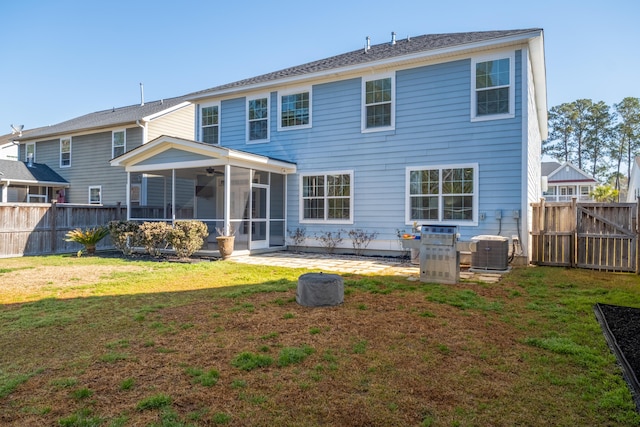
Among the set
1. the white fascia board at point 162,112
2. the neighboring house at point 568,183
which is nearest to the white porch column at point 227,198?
the white fascia board at point 162,112

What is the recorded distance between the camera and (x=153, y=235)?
10.5 metres

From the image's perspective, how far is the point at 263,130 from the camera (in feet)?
42.7

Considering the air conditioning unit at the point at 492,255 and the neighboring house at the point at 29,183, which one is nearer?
the air conditioning unit at the point at 492,255

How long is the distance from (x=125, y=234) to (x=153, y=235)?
3.42 feet

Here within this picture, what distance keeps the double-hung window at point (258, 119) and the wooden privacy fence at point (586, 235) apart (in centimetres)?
841

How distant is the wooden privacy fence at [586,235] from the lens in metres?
8.52

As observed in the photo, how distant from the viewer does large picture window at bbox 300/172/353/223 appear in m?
11.5

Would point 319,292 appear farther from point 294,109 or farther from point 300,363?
point 294,109

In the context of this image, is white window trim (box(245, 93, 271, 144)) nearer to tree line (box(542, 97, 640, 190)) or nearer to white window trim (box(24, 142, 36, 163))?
white window trim (box(24, 142, 36, 163))

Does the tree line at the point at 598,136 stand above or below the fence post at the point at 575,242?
above

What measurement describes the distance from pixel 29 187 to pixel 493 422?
2224 cm

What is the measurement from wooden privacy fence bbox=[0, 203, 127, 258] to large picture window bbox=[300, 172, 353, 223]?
732 cm

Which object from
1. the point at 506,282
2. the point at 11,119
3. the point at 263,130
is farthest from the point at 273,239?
the point at 11,119

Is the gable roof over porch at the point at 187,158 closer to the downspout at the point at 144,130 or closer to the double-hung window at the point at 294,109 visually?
the double-hung window at the point at 294,109
